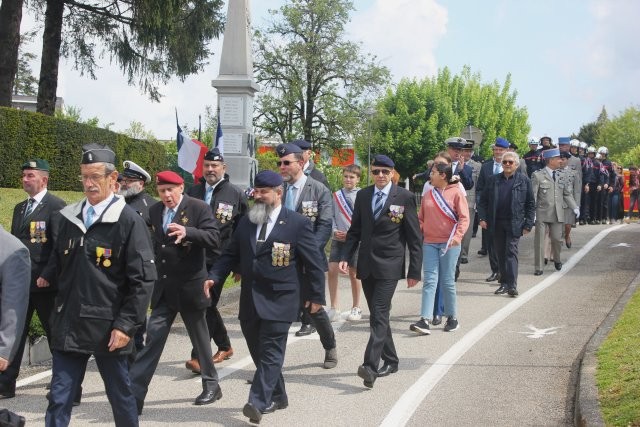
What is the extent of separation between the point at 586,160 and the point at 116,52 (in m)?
13.4

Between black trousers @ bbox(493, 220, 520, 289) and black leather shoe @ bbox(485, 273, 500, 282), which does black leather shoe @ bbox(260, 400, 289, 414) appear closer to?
black trousers @ bbox(493, 220, 520, 289)

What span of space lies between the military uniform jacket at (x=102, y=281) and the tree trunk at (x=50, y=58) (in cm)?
1934

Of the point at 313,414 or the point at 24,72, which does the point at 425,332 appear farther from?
the point at 24,72

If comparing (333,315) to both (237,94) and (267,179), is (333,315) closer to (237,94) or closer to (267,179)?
(267,179)

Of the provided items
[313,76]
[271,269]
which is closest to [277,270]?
[271,269]

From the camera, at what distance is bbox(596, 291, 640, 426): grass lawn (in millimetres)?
6090

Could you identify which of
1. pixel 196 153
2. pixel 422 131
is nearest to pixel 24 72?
pixel 422 131

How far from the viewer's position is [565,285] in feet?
45.2

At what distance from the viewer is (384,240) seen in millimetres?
8109

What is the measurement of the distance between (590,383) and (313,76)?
41.8 m

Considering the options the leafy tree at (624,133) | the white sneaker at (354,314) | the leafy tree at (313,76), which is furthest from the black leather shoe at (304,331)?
the leafy tree at (624,133)

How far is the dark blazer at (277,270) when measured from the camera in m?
6.62

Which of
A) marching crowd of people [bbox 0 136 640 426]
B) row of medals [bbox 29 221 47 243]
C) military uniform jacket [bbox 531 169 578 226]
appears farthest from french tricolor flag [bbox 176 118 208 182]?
military uniform jacket [bbox 531 169 578 226]

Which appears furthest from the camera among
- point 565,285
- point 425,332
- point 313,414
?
point 565,285
